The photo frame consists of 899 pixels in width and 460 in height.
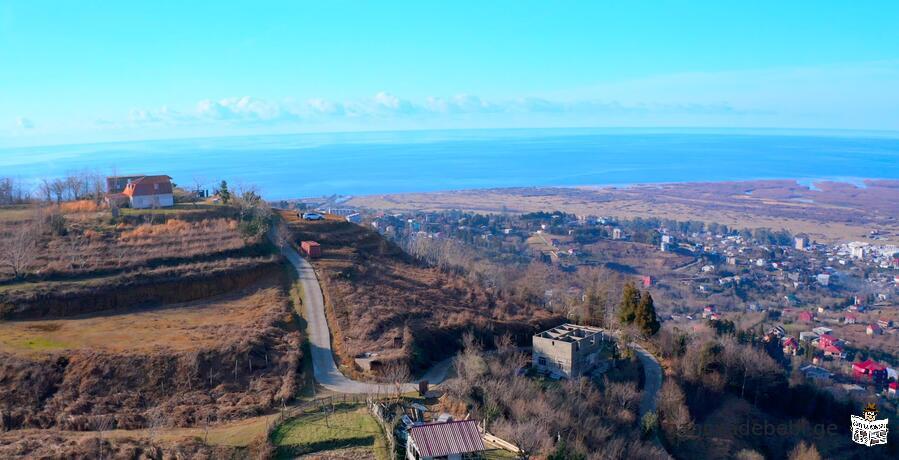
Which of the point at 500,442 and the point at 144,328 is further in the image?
the point at 144,328

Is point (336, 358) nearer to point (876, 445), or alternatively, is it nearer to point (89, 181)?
point (876, 445)

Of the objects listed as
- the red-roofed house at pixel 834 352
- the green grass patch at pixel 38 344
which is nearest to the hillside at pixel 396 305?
the green grass patch at pixel 38 344

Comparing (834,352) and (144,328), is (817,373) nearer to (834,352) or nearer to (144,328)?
(834,352)

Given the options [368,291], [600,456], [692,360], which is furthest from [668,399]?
[368,291]

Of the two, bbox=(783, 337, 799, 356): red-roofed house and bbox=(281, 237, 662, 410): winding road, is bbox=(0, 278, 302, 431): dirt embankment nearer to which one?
bbox=(281, 237, 662, 410): winding road

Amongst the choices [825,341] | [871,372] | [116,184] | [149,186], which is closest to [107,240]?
[149,186]

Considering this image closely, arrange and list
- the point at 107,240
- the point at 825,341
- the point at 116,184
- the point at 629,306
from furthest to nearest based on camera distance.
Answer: the point at 825,341 < the point at 116,184 < the point at 107,240 < the point at 629,306

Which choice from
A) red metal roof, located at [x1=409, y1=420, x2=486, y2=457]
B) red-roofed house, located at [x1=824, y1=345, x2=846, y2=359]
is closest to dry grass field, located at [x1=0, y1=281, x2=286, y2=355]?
red metal roof, located at [x1=409, y1=420, x2=486, y2=457]
